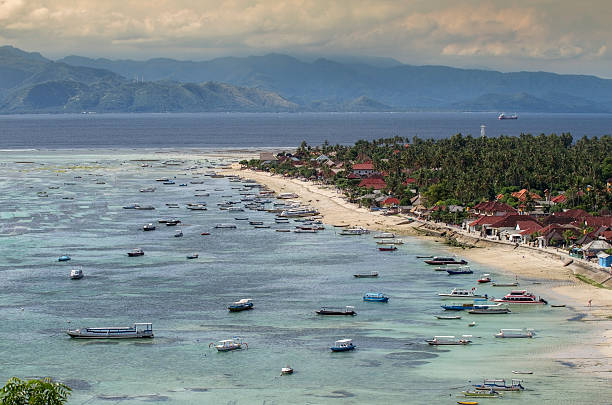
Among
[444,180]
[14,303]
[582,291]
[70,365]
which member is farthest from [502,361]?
[444,180]

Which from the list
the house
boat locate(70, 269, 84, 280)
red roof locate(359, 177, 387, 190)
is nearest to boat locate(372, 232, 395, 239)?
red roof locate(359, 177, 387, 190)

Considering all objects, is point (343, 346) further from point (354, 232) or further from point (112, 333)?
point (354, 232)

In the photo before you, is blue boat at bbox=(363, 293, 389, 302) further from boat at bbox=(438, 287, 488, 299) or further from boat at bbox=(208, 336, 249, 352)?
boat at bbox=(208, 336, 249, 352)

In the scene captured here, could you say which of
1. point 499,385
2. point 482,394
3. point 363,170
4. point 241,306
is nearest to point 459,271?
point 241,306

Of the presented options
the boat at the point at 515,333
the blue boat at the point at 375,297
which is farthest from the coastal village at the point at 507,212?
the blue boat at the point at 375,297

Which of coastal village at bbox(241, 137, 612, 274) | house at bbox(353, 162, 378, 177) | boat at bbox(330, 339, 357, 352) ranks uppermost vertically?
house at bbox(353, 162, 378, 177)

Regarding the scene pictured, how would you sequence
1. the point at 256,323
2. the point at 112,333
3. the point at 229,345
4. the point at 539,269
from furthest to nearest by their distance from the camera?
the point at 539,269 → the point at 256,323 → the point at 112,333 → the point at 229,345

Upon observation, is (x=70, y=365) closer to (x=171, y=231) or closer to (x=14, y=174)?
(x=171, y=231)
